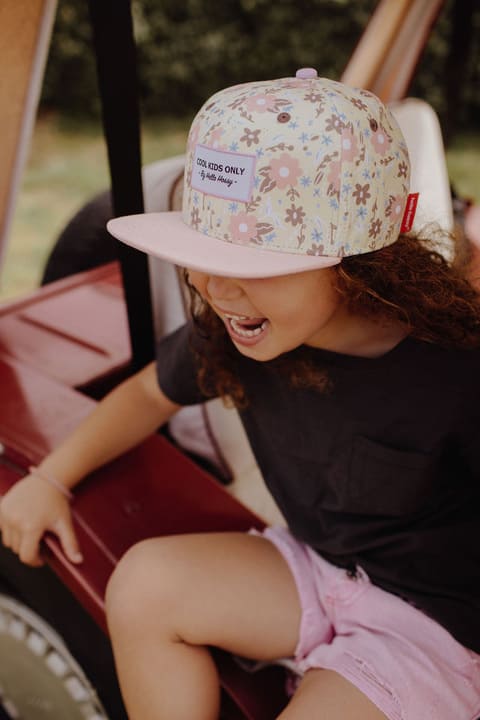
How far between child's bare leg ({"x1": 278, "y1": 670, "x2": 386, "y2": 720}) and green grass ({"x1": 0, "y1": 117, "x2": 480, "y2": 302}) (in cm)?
252

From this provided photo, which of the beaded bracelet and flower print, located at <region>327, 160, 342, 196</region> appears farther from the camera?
the beaded bracelet

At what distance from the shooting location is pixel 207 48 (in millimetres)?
5840

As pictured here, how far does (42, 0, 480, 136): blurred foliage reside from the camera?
214 inches

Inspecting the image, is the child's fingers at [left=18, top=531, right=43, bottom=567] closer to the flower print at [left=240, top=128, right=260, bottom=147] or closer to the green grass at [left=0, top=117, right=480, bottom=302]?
the flower print at [left=240, top=128, right=260, bottom=147]

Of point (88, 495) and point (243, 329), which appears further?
point (88, 495)

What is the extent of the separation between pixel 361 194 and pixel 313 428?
331 millimetres

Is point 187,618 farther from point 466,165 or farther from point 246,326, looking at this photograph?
point 466,165

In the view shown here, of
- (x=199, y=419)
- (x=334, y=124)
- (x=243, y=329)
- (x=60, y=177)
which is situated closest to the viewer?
(x=334, y=124)

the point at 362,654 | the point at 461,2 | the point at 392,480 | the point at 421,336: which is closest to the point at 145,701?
the point at 362,654

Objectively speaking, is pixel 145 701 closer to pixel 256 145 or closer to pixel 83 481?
pixel 83 481

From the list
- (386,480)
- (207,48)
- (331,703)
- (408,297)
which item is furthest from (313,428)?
(207,48)

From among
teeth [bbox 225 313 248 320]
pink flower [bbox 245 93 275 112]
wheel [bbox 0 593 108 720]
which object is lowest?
wheel [bbox 0 593 108 720]

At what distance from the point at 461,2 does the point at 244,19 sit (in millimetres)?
4417

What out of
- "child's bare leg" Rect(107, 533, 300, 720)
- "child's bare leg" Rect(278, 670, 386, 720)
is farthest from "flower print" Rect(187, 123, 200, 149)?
"child's bare leg" Rect(278, 670, 386, 720)
